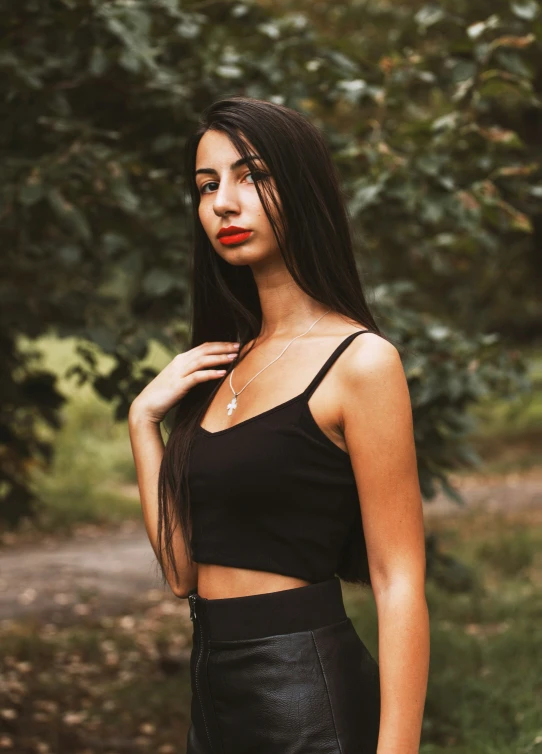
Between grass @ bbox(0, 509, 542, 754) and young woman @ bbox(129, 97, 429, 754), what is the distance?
1.67m

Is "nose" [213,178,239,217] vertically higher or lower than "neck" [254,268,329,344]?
higher

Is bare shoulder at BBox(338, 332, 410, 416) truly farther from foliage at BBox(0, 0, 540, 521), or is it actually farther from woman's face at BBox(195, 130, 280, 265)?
foliage at BBox(0, 0, 540, 521)

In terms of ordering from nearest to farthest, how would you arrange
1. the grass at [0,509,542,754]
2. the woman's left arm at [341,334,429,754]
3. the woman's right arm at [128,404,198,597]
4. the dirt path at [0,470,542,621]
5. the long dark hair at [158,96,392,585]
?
the woman's left arm at [341,334,429,754] < the long dark hair at [158,96,392,585] < the woman's right arm at [128,404,198,597] < the grass at [0,509,542,754] < the dirt path at [0,470,542,621]

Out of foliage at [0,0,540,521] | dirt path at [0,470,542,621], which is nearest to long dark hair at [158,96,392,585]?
foliage at [0,0,540,521]

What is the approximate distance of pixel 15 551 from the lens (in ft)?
26.9

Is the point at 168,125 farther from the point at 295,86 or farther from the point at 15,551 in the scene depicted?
the point at 15,551

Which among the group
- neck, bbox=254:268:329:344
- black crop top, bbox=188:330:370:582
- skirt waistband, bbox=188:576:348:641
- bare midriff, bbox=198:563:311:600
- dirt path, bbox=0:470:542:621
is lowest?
dirt path, bbox=0:470:542:621

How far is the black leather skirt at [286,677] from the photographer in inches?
62.6

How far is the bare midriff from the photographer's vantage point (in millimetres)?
1649

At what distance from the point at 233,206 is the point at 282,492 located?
1.67 feet

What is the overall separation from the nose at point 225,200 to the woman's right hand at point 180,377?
1.04 feet

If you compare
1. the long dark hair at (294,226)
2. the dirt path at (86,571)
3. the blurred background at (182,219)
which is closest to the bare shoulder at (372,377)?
the long dark hair at (294,226)

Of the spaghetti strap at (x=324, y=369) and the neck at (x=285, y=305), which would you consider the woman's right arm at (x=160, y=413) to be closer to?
the neck at (x=285, y=305)

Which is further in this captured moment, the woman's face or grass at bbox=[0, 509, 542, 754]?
grass at bbox=[0, 509, 542, 754]
